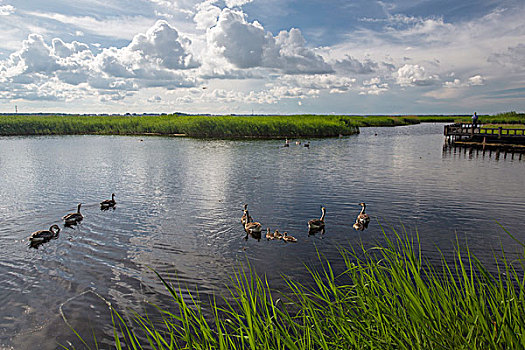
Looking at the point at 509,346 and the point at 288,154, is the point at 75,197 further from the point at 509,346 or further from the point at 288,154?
the point at 288,154

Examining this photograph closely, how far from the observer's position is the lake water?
857cm

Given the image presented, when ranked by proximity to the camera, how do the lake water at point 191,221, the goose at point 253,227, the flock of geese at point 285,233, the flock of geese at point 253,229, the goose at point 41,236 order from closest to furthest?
the lake water at point 191,221, the goose at point 41,236, the flock of geese at point 253,229, the flock of geese at point 285,233, the goose at point 253,227

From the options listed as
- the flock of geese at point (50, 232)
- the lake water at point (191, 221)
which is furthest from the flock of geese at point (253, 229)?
the lake water at point (191, 221)

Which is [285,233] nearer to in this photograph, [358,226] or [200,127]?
[358,226]

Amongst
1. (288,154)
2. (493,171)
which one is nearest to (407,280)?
(493,171)

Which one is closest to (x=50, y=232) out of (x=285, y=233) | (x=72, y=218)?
(x=72, y=218)

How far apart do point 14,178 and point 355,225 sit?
2234 cm

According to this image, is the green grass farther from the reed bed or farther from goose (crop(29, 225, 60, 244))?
goose (crop(29, 225, 60, 244))

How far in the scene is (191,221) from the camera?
1391 cm

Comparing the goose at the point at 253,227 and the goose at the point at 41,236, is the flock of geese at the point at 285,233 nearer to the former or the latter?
the goose at the point at 253,227

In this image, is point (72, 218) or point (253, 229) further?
point (72, 218)

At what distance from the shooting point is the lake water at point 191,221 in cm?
857

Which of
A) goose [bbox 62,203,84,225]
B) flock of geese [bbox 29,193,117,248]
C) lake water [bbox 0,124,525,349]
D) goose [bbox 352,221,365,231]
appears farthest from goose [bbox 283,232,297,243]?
goose [bbox 62,203,84,225]

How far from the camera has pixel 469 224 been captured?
13.2 metres
